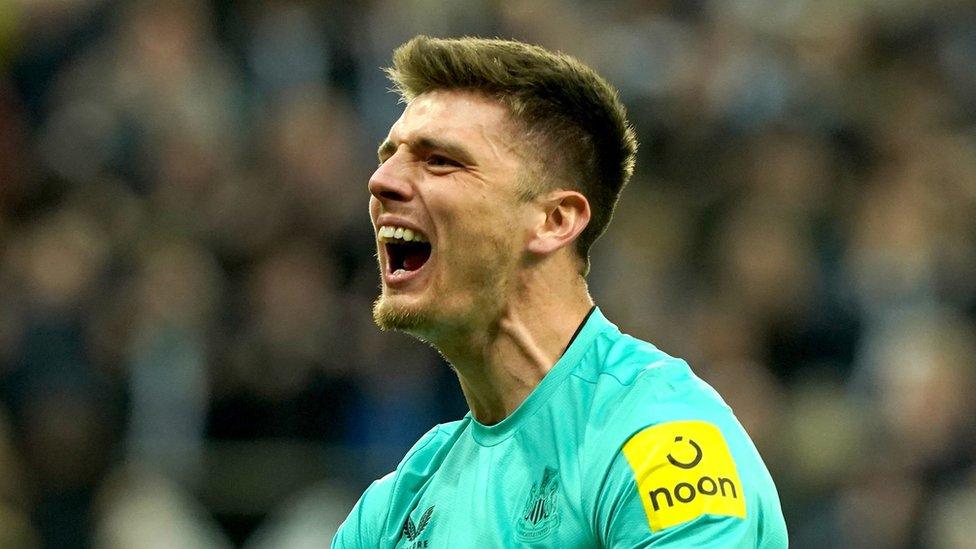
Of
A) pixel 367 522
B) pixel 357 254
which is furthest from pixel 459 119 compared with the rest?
pixel 357 254

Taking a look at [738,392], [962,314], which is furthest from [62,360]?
[962,314]

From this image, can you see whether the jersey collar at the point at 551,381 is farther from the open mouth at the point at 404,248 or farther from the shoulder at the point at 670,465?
the open mouth at the point at 404,248

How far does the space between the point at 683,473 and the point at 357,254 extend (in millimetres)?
6017

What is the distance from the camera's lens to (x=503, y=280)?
4703mm

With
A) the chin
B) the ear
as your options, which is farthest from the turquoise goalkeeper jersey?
the chin

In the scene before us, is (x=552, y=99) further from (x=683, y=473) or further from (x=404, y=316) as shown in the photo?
(x=683, y=473)

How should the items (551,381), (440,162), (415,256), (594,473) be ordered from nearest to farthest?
(594,473) < (551,381) < (440,162) < (415,256)

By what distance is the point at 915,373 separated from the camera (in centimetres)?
958

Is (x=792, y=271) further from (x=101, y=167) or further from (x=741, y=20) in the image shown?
(x=101, y=167)

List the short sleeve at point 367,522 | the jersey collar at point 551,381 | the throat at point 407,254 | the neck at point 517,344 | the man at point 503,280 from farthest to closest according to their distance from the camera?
the short sleeve at point 367,522 → the throat at point 407,254 → the neck at point 517,344 → the jersey collar at point 551,381 → the man at point 503,280

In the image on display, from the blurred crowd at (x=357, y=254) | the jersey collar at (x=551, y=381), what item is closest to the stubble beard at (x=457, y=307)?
the jersey collar at (x=551, y=381)

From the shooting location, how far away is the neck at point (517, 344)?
15.4ft

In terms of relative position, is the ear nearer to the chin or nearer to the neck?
the neck

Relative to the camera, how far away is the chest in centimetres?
421
